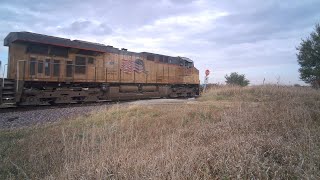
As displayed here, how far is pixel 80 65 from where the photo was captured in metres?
16.7

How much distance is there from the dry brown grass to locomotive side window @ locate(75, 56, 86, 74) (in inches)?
317

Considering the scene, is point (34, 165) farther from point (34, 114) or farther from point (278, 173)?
point (34, 114)

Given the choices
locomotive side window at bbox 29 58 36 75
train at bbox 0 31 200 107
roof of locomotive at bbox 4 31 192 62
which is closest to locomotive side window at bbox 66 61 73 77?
train at bbox 0 31 200 107

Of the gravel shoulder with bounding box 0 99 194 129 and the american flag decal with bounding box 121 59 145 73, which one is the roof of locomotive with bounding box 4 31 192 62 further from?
the gravel shoulder with bounding box 0 99 194 129

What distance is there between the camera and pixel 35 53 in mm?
14648

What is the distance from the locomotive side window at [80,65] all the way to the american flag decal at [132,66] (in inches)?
118

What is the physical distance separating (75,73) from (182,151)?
12.6 meters

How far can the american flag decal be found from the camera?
63.8 feet

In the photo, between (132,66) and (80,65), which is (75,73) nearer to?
(80,65)

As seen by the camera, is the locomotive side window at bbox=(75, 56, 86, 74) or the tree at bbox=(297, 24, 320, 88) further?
the tree at bbox=(297, 24, 320, 88)

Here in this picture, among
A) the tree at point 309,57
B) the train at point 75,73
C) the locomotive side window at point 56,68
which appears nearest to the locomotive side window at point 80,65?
the train at point 75,73

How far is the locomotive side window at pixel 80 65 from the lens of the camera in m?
16.5

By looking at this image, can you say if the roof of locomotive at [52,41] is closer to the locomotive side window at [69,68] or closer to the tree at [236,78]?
the locomotive side window at [69,68]

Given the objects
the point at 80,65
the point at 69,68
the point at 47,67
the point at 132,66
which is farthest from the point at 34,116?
the point at 132,66
